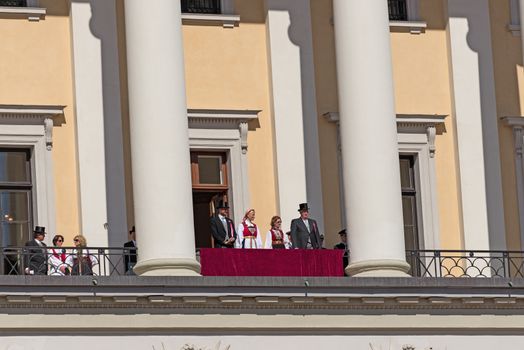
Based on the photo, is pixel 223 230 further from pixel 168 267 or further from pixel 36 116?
pixel 36 116

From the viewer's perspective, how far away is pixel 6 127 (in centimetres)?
4803

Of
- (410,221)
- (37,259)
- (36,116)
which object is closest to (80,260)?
(37,259)

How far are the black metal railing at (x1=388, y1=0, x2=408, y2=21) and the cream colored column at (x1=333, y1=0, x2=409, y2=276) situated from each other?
4497 mm

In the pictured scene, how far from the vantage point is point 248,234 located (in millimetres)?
46656

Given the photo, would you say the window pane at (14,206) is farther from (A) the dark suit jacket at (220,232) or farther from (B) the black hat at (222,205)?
(A) the dark suit jacket at (220,232)

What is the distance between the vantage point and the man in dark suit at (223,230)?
1822 inches

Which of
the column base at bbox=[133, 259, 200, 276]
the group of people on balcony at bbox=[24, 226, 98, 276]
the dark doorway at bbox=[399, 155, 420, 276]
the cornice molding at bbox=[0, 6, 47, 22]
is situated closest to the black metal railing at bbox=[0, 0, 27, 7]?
the cornice molding at bbox=[0, 6, 47, 22]

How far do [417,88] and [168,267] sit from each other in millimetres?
8865

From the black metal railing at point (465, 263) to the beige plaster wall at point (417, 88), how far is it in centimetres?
83

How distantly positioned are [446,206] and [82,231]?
7.55 m

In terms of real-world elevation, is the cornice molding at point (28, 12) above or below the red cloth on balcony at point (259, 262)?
above

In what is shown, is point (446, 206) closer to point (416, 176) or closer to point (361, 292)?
point (416, 176)

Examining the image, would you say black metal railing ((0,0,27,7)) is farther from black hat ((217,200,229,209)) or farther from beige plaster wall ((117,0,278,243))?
black hat ((217,200,229,209))

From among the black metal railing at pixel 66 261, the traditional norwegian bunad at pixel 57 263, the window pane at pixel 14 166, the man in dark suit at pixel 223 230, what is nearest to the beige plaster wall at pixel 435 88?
the man in dark suit at pixel 223 230
